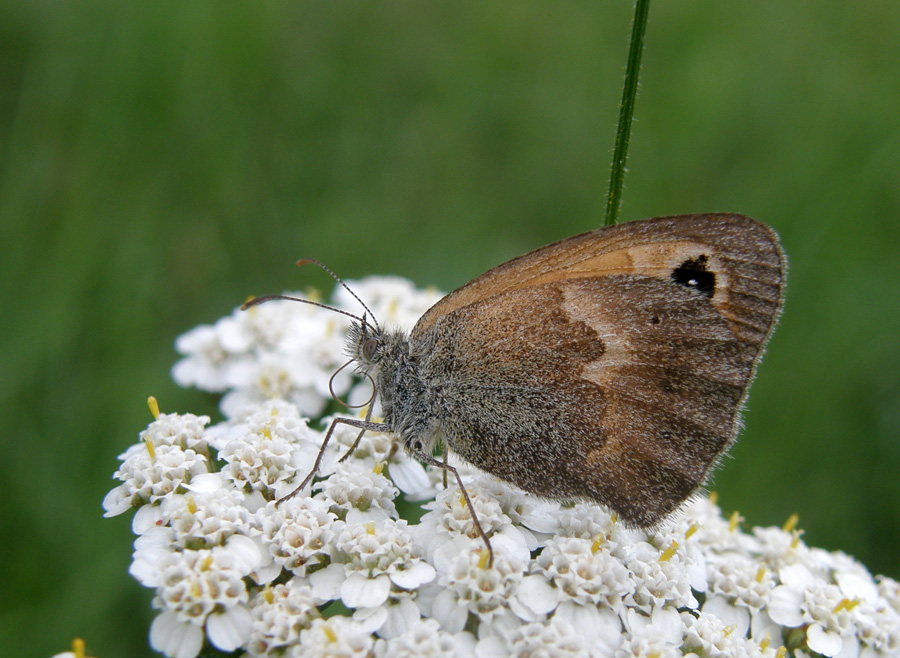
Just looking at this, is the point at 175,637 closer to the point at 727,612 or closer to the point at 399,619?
the point at 399,619

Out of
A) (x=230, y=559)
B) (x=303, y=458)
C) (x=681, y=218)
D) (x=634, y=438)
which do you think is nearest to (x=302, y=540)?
(x=230, y=559)

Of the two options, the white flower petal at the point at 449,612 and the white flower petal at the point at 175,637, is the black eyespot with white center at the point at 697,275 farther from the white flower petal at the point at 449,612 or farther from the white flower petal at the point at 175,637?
the white flower petal at the point at 175,637

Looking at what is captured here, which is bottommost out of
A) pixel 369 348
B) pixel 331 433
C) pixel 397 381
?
pixel 331 433

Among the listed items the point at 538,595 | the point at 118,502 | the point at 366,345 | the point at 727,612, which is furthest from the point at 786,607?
the point at 118,502

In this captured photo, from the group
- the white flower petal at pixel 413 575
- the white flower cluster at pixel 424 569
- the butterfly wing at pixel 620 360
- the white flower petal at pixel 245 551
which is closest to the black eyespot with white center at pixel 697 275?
the butterfly wing at pixel 620 360

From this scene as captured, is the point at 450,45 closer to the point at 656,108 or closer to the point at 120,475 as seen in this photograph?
the point at 656,108

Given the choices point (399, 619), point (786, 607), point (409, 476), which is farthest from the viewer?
point (409, 476)
